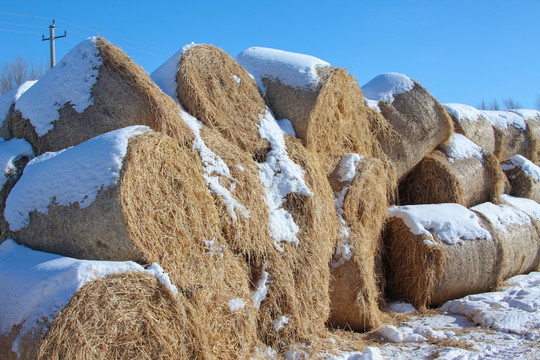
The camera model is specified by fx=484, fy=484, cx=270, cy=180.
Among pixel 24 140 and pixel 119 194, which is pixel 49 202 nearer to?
pixel 119 194

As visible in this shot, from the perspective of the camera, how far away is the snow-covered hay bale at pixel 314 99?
15.1 ft

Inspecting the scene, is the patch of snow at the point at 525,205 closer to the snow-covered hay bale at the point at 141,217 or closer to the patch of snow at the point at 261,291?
the patch of snow at the point at 261,291

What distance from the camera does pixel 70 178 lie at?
289cm

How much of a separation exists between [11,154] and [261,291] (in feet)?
6.78

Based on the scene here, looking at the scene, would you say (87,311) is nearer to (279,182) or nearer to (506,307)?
(279,182)

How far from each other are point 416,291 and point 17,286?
11.9 ft

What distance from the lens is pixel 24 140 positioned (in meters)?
3.66

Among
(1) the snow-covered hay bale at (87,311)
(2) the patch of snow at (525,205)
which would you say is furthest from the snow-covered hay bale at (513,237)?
(1) the snow-covered hay bale at (87,311)

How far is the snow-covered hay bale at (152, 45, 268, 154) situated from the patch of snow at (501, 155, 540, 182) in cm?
445

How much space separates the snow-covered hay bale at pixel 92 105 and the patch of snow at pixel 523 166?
542 cm

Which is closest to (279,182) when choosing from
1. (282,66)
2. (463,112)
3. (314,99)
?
(314,99)

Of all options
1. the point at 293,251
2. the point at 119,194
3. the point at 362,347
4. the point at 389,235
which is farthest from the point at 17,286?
the point at 389,235

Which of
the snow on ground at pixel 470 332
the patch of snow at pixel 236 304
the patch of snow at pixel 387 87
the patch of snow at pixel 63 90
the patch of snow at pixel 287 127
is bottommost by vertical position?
the snow on ground at pixel 470 332

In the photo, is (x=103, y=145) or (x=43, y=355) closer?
(x=43, y=355)
